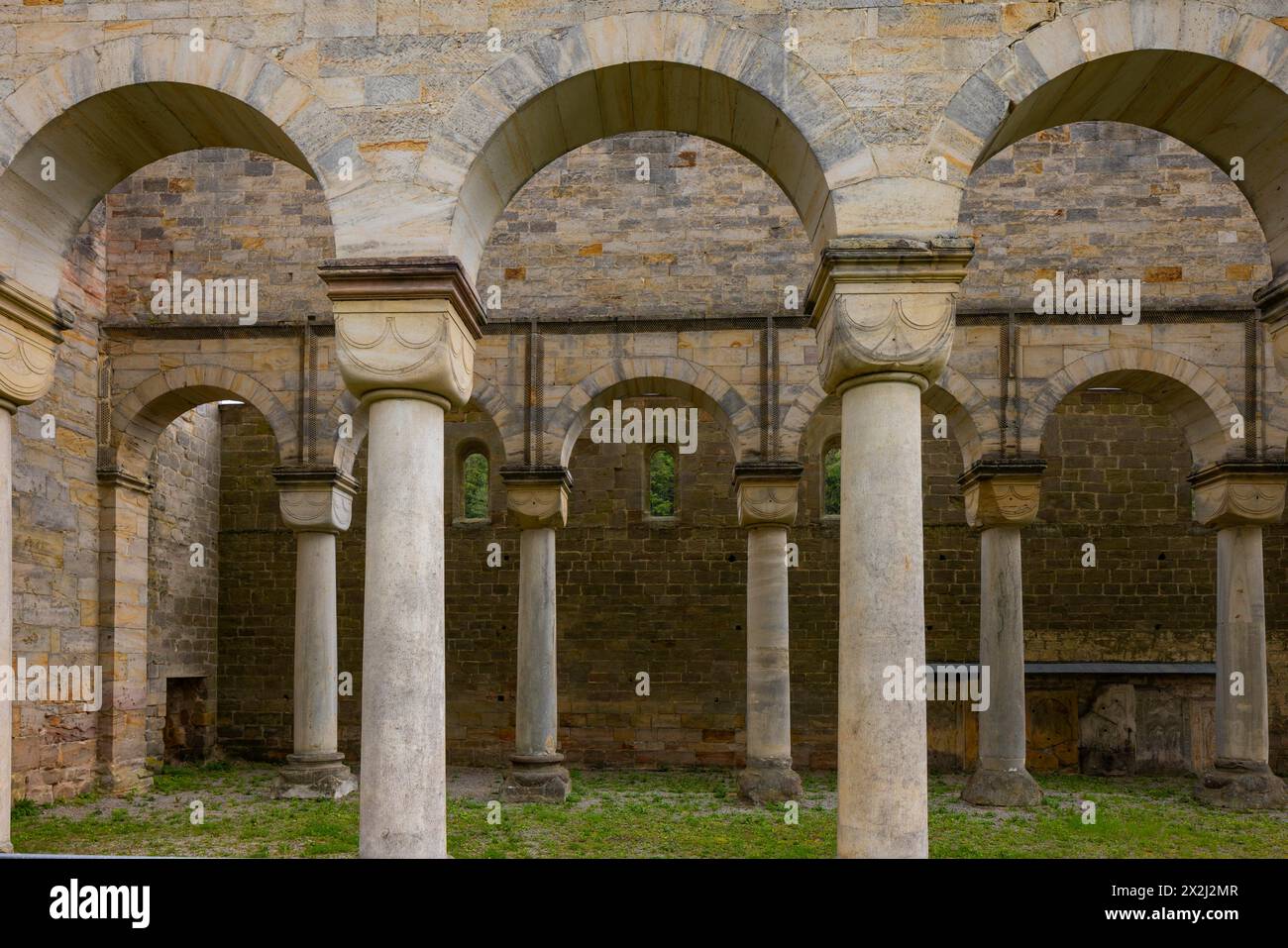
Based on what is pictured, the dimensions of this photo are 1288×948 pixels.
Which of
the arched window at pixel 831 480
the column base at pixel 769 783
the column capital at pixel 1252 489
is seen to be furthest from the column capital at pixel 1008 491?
the arched window at pixel 831 480

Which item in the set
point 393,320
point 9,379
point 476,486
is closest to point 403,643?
point 393,320

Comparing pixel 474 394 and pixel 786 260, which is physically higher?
pixel 786 260

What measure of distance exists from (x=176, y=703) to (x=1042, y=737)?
1288cm

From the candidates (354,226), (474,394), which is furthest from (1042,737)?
(354,226)

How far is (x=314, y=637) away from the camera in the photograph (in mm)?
12805

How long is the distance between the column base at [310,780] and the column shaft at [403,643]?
24.8ft

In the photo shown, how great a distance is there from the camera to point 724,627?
1767 cm

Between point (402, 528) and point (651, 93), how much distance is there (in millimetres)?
2639

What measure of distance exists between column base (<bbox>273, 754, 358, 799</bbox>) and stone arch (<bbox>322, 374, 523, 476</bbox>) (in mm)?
3287

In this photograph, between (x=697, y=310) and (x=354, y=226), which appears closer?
(x=354, y=226)

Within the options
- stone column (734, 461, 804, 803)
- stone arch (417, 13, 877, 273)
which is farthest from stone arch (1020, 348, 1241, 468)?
stone arch (417, 13, 877, 273)
